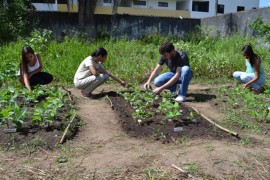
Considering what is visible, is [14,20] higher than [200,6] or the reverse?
the reverse

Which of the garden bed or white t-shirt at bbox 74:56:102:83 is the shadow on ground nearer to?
white t-shirt at bbox 74:56:102:83

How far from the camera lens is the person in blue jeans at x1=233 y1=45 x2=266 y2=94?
571cm

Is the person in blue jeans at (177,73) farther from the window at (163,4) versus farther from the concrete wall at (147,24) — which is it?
the window at (163,4)

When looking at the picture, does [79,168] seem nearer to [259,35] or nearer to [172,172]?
[172,172]

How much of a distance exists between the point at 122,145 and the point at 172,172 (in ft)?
2.38

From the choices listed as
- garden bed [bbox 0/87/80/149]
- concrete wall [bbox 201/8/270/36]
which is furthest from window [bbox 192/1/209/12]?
garden bed [bbox 0/87/80/149]

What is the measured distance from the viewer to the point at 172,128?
12.7ft

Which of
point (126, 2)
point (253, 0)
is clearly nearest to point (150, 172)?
point (126, 2)

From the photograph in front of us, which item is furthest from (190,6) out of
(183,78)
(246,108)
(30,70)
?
(246,108)

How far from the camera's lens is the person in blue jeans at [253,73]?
18.7 feet

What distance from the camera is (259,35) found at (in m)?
10.2

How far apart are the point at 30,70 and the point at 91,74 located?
969 millimetres

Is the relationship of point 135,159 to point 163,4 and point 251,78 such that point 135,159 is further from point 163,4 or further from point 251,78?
point 163,4

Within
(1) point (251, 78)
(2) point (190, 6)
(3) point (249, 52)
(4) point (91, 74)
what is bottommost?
(1) point (251, 78)
